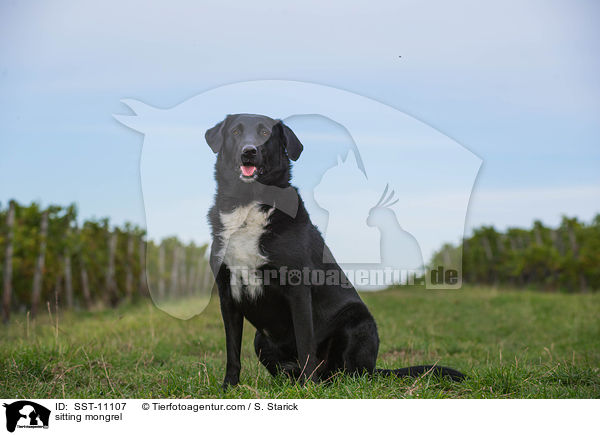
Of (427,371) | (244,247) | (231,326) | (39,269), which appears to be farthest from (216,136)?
(39,269)

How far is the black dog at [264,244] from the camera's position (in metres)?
3.72

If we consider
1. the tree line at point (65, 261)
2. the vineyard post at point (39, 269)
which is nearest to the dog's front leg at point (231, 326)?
the tree line at point (65, 261)

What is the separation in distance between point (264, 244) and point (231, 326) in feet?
2.30

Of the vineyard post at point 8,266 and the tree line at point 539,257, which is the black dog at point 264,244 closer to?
the vineyard post at point 8,266

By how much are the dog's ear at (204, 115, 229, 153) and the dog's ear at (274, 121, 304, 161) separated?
16.1 inches

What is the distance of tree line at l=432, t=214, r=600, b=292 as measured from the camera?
64.5 ft

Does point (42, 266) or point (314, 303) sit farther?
point (42, 266)

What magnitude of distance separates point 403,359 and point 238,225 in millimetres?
3054

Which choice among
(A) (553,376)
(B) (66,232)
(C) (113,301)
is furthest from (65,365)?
(C) (113,301)

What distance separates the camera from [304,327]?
381 cm

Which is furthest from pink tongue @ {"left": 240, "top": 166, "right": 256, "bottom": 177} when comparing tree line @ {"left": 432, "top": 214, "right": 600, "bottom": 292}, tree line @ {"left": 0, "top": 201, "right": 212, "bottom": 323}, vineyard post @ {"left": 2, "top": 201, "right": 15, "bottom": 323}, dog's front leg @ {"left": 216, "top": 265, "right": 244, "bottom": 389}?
tree line @ {"left": 432, "top": 214, "right": 600, "bottom": 292}

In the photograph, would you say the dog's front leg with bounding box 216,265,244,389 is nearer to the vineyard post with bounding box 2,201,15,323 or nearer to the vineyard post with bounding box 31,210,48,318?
the vineyard post with bounding box 2,201,15,323
